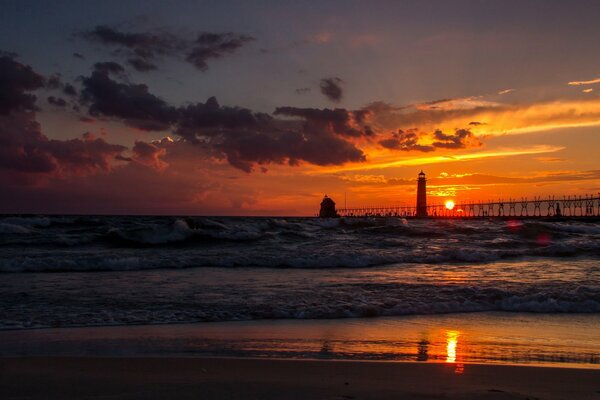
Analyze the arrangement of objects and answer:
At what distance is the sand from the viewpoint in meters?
4.99

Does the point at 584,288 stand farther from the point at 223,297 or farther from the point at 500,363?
the point at 223,297

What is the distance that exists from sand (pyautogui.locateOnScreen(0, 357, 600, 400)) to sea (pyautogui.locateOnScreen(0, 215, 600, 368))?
0.46m

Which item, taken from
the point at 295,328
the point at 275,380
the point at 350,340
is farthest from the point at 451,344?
the point at 275,380

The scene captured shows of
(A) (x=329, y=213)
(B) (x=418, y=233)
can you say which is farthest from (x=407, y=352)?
(A) (x=329, y=213)

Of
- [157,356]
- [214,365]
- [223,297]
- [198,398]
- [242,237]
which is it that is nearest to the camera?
[198,398]

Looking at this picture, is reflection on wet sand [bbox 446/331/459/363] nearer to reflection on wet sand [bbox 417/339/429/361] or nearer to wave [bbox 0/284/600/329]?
reflection on wet sand [bbox 417/339/429/361]

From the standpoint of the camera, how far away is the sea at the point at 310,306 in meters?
7.10

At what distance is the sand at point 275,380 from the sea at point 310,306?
455 millimetres

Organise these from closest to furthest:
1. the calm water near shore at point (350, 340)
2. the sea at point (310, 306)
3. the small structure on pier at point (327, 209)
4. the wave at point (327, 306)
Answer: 1. the calm water near shore at point (350, 340)
2. the sea at point (310, 306)
3. the wave at point (327, 306)
4. the small structure on pier at point (327, 209)

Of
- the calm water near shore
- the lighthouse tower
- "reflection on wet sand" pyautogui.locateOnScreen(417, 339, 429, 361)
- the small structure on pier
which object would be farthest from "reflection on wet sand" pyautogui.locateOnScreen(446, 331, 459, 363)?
the lighthouse tower

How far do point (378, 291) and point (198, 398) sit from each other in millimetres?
7628

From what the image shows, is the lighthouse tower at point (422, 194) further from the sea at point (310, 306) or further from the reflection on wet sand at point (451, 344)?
the reflection on wet sand at point (451, 344)

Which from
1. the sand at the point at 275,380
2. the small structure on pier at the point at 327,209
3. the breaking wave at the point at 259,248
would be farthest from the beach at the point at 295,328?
the small structure on pier at the point at 327,209

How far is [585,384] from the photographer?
549cm
